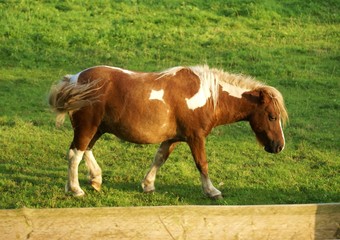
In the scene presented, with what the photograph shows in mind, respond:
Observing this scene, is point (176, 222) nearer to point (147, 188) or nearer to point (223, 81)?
point (147, 188)

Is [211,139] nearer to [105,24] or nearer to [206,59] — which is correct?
[206,59]

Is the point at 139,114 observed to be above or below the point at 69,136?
above

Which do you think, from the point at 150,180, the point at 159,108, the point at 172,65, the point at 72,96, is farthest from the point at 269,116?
the point at 172,65

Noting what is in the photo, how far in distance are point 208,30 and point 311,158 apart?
27.1ft

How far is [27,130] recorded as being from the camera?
1101cm

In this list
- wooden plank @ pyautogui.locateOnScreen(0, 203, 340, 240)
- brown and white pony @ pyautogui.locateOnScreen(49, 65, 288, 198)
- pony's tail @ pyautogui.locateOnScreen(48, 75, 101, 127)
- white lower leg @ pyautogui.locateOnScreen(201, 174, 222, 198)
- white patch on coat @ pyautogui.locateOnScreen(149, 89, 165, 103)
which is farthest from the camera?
white lower leg @ pyautogui.locateOnScreen(201, 174, 222, 198)

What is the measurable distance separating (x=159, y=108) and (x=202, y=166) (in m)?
0.91

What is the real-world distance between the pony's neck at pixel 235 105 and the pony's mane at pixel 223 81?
11cm

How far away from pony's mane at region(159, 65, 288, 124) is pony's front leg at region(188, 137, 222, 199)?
53 cm

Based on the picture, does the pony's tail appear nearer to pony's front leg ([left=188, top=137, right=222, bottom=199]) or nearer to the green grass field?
the green grass field

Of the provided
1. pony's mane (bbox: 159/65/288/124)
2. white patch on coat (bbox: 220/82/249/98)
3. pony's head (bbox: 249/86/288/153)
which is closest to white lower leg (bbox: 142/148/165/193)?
pony's mane (bbox: 159/65/288/124)

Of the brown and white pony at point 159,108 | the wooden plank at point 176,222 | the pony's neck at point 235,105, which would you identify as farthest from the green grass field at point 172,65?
the wooden plank at point 176,222

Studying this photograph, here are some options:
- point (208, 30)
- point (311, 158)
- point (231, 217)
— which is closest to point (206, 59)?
point (208, 30)

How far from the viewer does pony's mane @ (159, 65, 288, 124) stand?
329 inches
